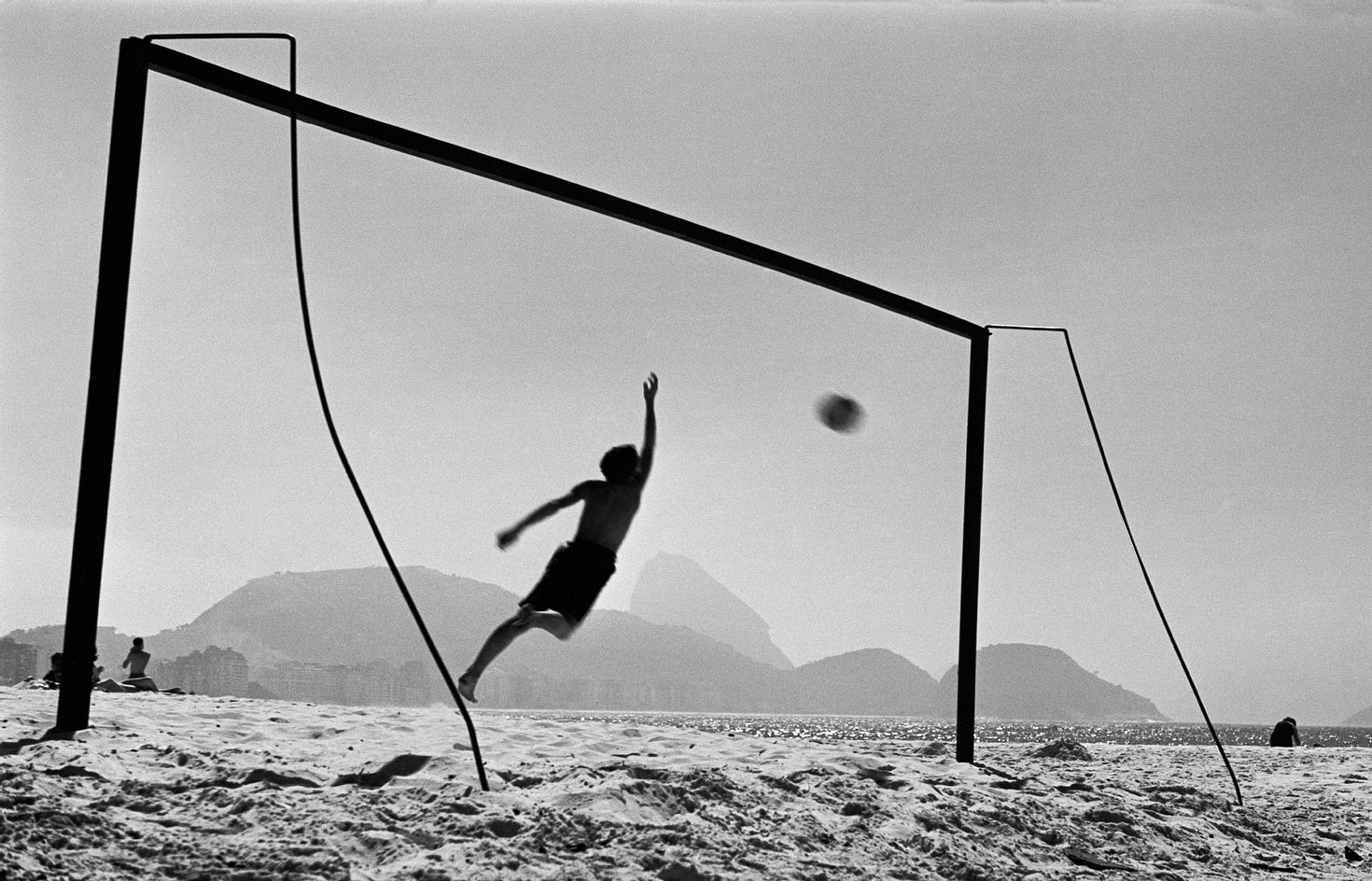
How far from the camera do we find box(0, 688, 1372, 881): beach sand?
3.44 m

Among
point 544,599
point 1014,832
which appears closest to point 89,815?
point 544,599

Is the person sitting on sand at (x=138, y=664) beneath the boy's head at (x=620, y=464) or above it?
beneath

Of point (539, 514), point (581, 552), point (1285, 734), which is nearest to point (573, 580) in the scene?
point (581, 552)

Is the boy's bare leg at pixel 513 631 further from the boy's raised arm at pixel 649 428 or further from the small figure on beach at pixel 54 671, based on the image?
the small figure on beach at pixel 54 671

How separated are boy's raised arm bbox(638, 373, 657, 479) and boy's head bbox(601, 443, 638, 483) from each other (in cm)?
10

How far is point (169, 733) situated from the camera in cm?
497

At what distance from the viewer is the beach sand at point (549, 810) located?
3.44 metres

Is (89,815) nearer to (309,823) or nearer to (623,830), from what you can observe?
(309,823)

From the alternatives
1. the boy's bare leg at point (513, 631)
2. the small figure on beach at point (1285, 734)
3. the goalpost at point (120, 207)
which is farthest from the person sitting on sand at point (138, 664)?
the small figure on beach at point (1285, 734)

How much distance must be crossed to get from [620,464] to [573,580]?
62 centimetres

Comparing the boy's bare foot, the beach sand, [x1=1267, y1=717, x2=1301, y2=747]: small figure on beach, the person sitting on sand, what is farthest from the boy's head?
[x1=1267, y1=717, x2=1301, y2=747]: small figure on beach

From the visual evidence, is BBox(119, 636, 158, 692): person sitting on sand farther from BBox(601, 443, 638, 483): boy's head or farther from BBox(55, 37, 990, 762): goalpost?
BBox(601, 443, 638, 483): boy's head

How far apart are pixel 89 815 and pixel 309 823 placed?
684mm

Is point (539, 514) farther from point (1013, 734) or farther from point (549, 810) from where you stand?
point (1013, 734)
